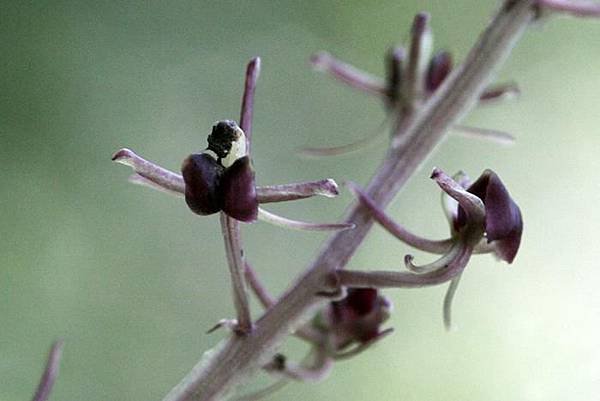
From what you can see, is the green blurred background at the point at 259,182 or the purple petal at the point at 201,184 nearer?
the purple petal at the point at 201,184

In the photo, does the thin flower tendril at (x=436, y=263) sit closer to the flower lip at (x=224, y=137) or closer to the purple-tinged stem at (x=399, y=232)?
the purple-tinged stem at (x=399, y=232)

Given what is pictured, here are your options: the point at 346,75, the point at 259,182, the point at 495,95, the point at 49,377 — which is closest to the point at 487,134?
the point at 495,95

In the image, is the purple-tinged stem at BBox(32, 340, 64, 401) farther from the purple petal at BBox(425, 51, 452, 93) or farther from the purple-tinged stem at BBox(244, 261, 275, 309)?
the purple petal at BBox(425, 51, 452, 93)

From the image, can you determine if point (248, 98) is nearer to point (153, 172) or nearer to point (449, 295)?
point (153, 172)

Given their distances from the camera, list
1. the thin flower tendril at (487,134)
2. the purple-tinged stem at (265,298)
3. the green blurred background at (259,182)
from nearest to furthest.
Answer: the purple-tinged stem at (265,298), the thin flower tendril at (487,134), the green blurred background at (259,182)

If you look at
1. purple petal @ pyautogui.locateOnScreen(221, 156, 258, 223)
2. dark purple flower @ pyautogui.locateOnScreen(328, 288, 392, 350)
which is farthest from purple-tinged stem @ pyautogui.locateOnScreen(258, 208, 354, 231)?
dark purple flower @ pyautogui.locateOnScreen(328, 288, 392, 350)

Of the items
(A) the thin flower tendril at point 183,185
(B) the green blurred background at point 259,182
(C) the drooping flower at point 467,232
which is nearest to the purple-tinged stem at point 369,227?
(C) the drooping flower at point 467,232

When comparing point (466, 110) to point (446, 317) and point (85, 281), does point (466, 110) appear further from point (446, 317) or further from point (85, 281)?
point (85, 281)
